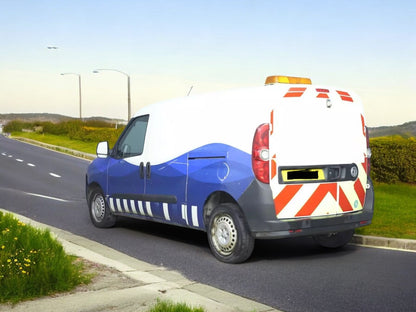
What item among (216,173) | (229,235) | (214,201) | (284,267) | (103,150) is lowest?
(284,267)

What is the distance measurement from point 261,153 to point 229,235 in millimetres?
1168

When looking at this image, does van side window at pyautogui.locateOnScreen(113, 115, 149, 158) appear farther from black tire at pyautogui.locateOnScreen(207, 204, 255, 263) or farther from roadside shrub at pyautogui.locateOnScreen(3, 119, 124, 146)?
roadside shrub at pyautogui.locateOnScreen(3, 119, 124, 146)

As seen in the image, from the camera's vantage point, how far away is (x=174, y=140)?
8.17 metres

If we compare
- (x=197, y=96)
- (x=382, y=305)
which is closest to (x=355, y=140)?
(x=197, y=96)

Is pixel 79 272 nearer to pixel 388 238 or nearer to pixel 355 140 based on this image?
pixel 355 140

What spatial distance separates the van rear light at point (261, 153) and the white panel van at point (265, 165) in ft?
0.04

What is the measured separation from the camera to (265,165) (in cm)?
681

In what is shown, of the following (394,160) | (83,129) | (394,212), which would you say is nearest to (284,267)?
(394,212)

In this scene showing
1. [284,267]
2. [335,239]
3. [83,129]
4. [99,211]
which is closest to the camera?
[284,267]

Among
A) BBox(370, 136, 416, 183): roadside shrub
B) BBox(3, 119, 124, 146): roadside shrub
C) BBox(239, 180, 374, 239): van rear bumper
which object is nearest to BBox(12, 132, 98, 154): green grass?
BBox(3, 119, 124, 146): roadside shrub

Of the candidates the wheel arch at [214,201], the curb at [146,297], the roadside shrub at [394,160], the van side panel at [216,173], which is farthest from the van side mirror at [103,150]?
the roadside shrub at [394,160]

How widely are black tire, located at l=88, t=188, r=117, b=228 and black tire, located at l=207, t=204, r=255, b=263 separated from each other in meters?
2.99

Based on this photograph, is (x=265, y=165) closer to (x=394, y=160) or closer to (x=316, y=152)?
(x=316, y=152)

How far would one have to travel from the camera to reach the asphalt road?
5.67m
